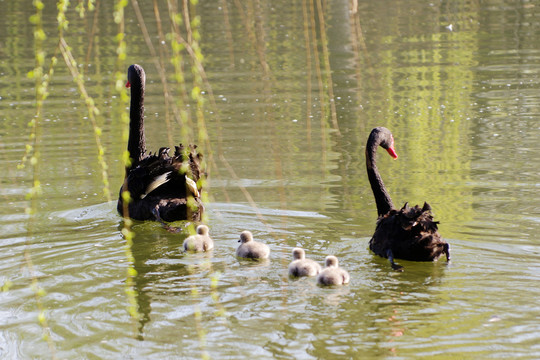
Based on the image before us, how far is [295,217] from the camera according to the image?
23.9 ft

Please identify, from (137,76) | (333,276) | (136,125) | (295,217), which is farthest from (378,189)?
(137,76)

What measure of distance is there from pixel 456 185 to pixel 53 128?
19.3ft

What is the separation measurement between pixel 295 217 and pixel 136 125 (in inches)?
88.8

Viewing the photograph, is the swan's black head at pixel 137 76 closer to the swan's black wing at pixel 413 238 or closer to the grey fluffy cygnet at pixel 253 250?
the grey fluffy cygnet at pixel 253 250

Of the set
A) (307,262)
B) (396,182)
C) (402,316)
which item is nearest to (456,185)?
(396,182)

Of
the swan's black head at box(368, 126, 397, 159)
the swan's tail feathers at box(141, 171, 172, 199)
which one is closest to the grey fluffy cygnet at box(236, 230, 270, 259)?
the swan's tail feathers at box(141, 171, 172, 199)

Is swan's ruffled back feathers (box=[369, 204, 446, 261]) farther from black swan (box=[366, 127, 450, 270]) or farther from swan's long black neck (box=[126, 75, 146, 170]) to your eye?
swan's long black neck (box=[126, 75, 146, 170])

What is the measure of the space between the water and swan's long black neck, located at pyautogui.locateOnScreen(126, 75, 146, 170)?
475mm

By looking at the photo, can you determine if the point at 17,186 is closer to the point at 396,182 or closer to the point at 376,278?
the point at 396,182

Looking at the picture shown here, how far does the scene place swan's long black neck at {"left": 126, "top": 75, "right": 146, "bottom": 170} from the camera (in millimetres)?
8539

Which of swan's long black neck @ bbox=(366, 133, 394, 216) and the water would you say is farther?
swan's long black neck @ bbox=(366, 133, 394, 216)

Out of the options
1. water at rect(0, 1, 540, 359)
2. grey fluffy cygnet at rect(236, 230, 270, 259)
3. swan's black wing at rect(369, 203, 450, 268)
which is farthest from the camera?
grey fluffy cygnet at rect(236, 230, 270, 259)

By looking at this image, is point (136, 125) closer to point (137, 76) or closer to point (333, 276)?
point (137, 76)

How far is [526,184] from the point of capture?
25.8 ft
